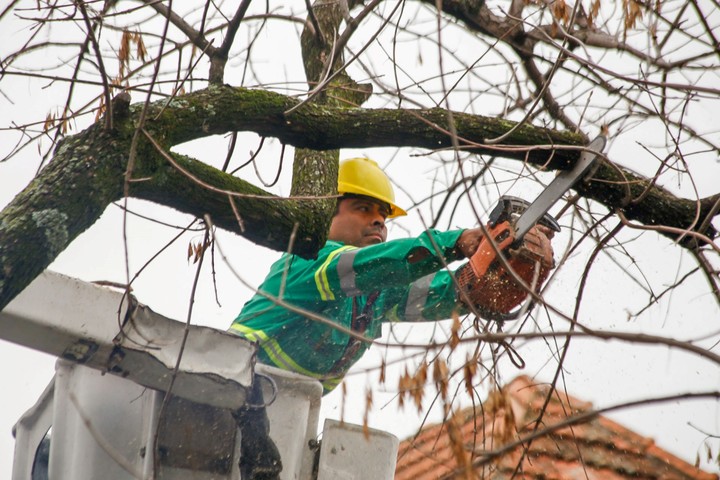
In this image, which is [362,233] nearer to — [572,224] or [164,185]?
[572,224]

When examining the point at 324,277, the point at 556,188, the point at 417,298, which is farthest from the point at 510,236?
the point at 417,298

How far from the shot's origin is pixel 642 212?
3.76 meters

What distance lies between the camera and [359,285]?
3889 millimetres

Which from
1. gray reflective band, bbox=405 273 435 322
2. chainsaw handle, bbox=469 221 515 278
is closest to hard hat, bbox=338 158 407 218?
gray reflective band, bbox=405 273 435 322

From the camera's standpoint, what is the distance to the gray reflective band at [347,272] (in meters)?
3.86

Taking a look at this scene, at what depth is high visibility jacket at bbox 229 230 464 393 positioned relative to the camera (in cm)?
374

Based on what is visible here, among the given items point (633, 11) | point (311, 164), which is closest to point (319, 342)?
point (311, 164)

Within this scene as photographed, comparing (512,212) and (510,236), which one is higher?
(512,212)

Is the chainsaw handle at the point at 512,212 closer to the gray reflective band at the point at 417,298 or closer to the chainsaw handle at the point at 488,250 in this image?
the chainsaw handle at the point at 488,250

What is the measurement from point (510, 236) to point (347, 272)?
70 cm

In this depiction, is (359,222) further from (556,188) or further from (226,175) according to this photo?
(226,175)

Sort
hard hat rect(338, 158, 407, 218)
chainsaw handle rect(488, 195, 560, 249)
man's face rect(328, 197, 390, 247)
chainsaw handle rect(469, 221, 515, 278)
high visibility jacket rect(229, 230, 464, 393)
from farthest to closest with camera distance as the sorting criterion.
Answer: hard hat rect(338, 158, 407, 218) < man's face rect(328, 197, 390, 247) < high visibility jacket rect(229, 230, 464, 393) < chainsaw handle rect(488, 195, 560, 249) < chainsaw handle rect(469, 221, 515, 278)

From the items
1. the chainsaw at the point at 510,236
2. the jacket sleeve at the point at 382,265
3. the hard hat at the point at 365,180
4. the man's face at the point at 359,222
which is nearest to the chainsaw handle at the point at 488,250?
the chainsaw at the point at 510,236

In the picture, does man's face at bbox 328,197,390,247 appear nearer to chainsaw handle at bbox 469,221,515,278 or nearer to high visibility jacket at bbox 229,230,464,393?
high visibility jacket at bbox 229,230,464,393
